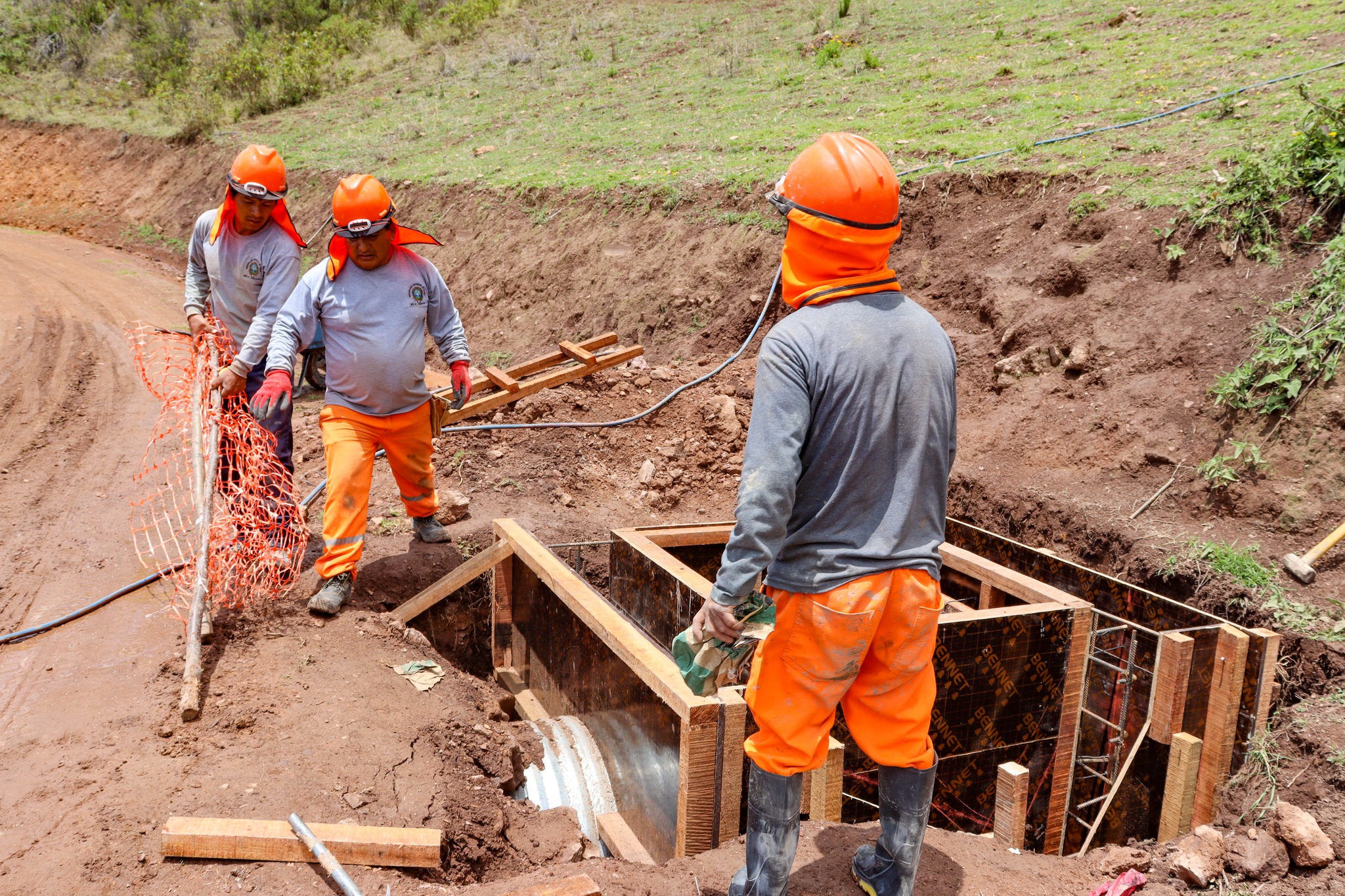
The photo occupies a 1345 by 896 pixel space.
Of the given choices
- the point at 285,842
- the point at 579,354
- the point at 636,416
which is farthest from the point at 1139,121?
the point at 285,842

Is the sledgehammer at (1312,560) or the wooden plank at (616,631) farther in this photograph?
the sledgehammer at (1312,560)

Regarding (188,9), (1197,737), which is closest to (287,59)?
(188,9)

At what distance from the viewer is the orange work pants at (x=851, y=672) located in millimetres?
2365

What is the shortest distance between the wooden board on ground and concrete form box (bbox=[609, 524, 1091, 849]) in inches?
104

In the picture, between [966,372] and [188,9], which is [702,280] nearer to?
[966,372]

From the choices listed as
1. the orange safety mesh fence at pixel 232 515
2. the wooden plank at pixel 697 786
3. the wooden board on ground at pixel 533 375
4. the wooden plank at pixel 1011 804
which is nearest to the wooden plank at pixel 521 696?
the orange safety mesh fence at pixel 232 515

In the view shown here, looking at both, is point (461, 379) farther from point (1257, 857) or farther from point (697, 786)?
point (1257, 857)

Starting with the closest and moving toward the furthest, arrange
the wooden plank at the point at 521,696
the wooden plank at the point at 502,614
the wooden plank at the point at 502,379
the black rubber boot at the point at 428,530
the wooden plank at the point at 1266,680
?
the wooden plank at the point at 1266,680 → the wooden plank at the point at 521,696 → the wooden plank at the point at 502,614 → the black rubber boot at the point at 428,530 → the wooden plank at the point at 502,379

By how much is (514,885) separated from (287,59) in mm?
20727

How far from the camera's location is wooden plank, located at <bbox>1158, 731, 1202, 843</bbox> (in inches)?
158

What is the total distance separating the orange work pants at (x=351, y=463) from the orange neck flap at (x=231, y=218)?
925 millimetres

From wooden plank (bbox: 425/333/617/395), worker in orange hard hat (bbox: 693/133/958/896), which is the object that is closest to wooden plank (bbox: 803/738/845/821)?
worker in orange hard hat (bbox: 693/133/958/896)

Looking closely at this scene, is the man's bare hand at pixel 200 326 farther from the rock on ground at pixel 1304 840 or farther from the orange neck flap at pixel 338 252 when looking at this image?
the rock on ground at pixel 1304 840

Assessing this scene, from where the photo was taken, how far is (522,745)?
13.6 feet
